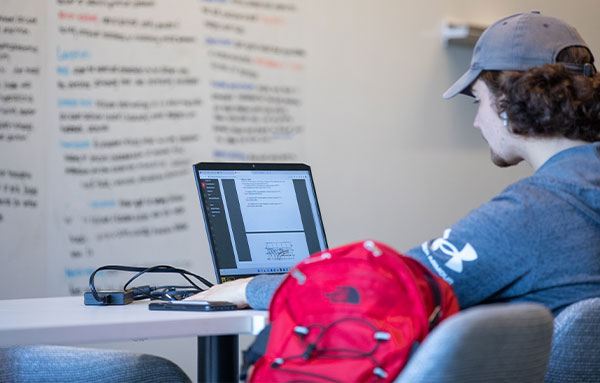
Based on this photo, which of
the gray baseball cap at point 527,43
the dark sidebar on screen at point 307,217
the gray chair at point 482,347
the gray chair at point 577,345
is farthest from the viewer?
the dark sidebar on screen at point 307,217

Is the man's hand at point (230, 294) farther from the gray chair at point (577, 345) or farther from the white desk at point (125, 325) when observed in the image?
the gray chair at point (577, 345)

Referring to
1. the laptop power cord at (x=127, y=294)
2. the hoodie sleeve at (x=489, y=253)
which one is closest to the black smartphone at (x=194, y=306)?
the laptop power cord at (x=127, y=294)

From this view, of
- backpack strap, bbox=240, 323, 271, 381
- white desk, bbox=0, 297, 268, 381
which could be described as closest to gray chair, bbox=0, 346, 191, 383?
white desk, bbox=0, 297, 268, 381

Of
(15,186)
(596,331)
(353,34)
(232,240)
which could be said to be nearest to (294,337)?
(596,331)

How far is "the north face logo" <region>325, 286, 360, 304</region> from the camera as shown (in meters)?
1.11

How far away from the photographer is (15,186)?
2.86m

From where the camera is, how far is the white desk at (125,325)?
115cm

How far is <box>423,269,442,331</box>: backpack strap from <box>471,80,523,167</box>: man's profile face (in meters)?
0.58

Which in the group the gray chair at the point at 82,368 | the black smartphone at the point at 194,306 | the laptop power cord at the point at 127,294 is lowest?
the gray chair at the point at 82,368

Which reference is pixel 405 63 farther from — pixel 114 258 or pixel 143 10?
pixel 114 258

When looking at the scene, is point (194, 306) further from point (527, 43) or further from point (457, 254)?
point (527, 43)

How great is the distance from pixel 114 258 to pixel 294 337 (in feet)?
6.81

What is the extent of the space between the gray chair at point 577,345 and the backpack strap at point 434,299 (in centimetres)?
20

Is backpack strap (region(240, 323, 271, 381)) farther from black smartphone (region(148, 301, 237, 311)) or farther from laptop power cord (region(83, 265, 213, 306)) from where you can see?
laptop power cord (region(83, 265, 213, 306))
